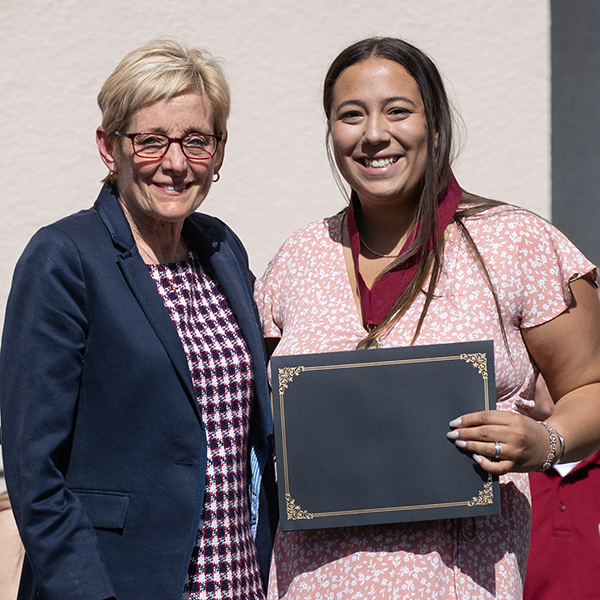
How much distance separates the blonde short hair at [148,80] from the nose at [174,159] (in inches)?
4.8

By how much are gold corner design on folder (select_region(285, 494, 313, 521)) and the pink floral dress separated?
0.52ft

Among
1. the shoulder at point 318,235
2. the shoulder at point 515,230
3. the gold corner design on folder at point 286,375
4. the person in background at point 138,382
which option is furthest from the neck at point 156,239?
the shoulder at point 515,230

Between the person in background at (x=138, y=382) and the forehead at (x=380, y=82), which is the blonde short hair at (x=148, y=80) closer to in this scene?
the person in background at (x=138, y=382)

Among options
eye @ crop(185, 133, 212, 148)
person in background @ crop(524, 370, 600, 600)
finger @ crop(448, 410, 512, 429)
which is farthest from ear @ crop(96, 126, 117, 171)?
person in background @ crop(524, 370, 600, 600)

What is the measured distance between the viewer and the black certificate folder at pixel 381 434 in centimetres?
168

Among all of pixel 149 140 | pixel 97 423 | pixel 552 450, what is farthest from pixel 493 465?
pixel 149 140

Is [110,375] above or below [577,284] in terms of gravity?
below

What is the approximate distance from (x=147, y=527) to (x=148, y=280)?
61cm

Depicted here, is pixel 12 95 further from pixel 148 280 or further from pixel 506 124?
pixel 506 124

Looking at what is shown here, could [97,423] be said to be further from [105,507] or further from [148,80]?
[148,80]

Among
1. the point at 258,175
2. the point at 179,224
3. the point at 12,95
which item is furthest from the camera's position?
the point at 258,175

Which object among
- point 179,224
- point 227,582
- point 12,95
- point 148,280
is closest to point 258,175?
point 12,95

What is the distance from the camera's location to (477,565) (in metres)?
1.77

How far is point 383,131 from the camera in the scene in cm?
196
